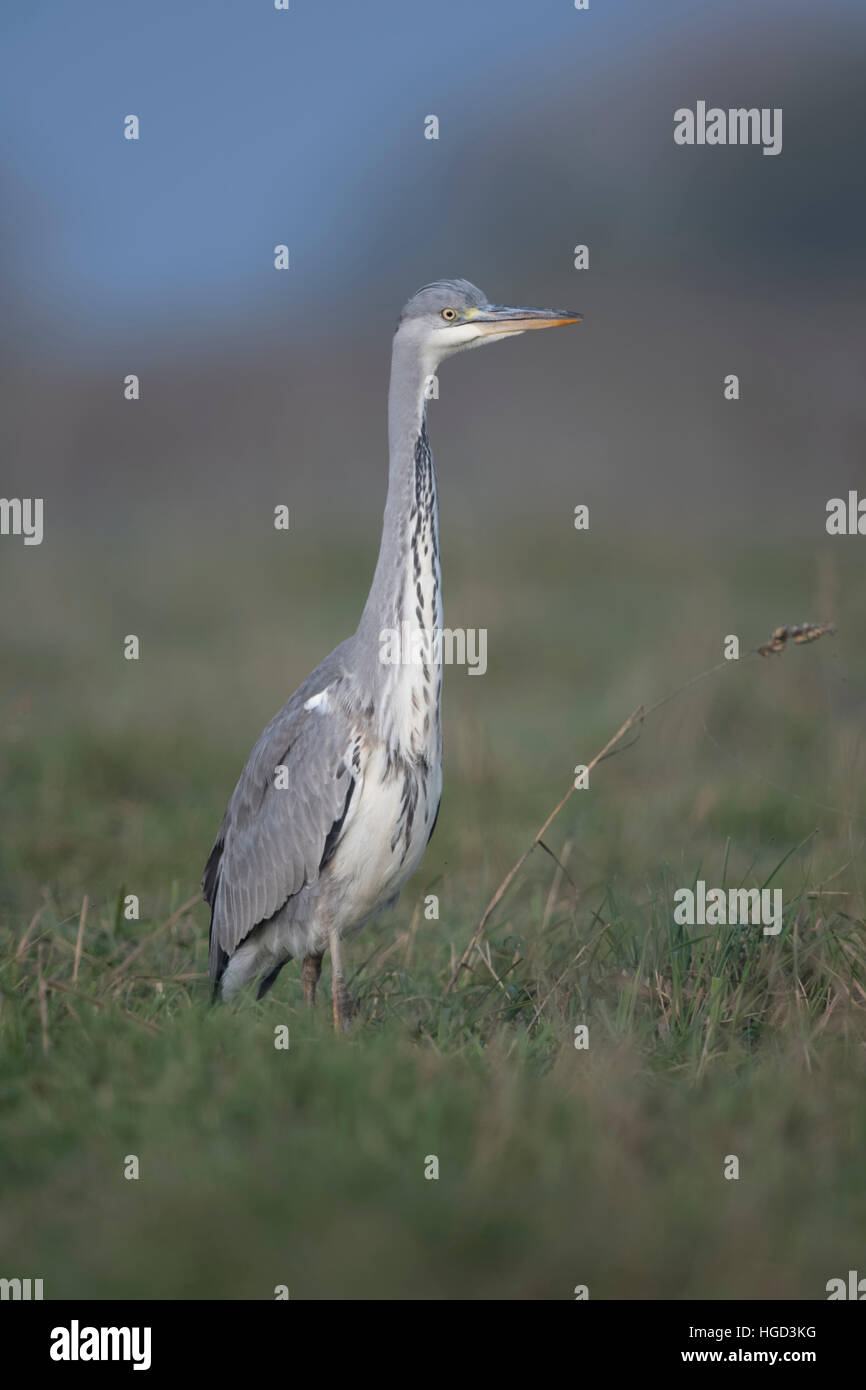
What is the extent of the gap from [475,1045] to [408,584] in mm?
1506

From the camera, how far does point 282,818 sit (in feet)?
18.1

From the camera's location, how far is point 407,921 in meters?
6.83

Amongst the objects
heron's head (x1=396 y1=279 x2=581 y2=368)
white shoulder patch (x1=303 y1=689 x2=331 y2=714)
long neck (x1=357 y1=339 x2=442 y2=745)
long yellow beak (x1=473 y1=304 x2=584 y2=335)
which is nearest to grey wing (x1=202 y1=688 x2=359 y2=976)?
white shoulder patch (x1=303 y1=689 x2=331 y2=714)

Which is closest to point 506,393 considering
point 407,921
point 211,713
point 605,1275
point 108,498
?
point 108,498

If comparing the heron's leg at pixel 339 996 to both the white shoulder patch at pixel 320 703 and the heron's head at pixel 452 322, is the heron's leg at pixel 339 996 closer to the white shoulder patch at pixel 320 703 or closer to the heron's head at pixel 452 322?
the white shoulder patch at pixel 320 703

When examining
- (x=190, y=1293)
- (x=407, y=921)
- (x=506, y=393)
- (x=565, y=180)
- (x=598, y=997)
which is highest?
(x=565, y=180)

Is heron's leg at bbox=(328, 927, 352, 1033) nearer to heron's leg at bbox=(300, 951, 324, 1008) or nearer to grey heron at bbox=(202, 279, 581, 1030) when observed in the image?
grey heron at bbox=(202, 279, 581, 1030)

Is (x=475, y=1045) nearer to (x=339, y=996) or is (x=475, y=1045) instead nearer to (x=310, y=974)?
(x=339, y=996)

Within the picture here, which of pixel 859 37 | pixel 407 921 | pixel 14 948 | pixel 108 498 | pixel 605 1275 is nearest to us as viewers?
pixel 605 1275

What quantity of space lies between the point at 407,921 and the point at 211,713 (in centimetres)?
374

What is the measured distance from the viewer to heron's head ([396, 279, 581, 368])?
5555 mm

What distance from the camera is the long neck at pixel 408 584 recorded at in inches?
209

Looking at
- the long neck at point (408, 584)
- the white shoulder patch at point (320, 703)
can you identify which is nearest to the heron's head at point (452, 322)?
the long neck at point (408, 584)

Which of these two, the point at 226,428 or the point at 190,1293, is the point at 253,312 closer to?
the point at 226,428
